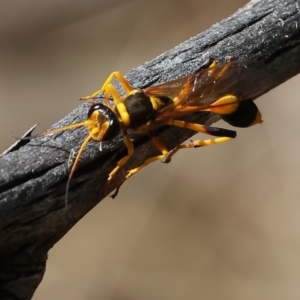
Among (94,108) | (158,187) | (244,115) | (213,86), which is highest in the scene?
(94,108)

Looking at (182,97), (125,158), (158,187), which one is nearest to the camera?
(125,158)

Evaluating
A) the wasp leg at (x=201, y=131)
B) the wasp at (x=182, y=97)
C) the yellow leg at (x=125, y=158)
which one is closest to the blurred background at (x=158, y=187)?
the wasp leg at (x=201, y=131)

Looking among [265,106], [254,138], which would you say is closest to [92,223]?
[254,138]

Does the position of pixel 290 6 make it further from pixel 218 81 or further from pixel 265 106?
pixel 265 106

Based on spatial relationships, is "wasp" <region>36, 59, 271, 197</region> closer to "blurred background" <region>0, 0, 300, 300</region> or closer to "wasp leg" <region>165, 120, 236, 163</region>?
"wasp leg" <region>165, 120, 236, 163</region>

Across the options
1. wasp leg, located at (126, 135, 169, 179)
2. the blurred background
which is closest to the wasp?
wasp leg, located at (126, 135, 169, 179)

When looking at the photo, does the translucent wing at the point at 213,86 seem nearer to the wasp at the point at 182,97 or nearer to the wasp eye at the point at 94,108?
the wasp at the point at 182,97

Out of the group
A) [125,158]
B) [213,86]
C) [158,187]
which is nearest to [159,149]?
[125,158]

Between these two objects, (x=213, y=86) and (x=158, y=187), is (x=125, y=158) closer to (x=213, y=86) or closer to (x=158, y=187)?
(x=213, y=86)
